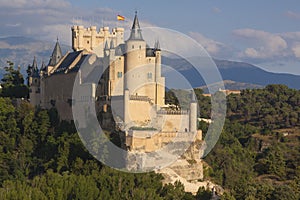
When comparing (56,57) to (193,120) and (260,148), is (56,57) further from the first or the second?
(260,148)

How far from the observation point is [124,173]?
4428 centimetres

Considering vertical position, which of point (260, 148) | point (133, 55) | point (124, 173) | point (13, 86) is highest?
point (133, 55)

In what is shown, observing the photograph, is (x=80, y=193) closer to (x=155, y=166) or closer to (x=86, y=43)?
(x=155, y=166)

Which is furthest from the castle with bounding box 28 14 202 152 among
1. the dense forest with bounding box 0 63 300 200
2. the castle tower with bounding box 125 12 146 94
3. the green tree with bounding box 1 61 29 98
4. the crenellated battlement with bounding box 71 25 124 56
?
the green tree with bounding box 1 61 29 98

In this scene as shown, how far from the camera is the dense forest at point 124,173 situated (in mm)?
41969

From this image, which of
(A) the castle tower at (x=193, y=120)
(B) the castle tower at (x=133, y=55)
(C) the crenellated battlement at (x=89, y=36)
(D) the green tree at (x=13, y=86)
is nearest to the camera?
(B) the castle tower at (x=133, y=55)

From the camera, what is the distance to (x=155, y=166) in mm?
46219

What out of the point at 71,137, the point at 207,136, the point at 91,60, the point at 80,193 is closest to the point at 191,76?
the point at 207,136

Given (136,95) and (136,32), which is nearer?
(136,95)

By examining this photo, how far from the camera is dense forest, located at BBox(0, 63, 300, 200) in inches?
1652

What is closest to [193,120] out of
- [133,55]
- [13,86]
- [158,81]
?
[158,81]

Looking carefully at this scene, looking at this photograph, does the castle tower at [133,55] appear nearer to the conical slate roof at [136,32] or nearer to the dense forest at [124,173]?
the conical slate roof at [136,32]

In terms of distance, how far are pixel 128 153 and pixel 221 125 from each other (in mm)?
21550

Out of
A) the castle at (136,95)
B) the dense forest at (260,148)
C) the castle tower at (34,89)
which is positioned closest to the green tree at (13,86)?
the castle tower at (34,89)
